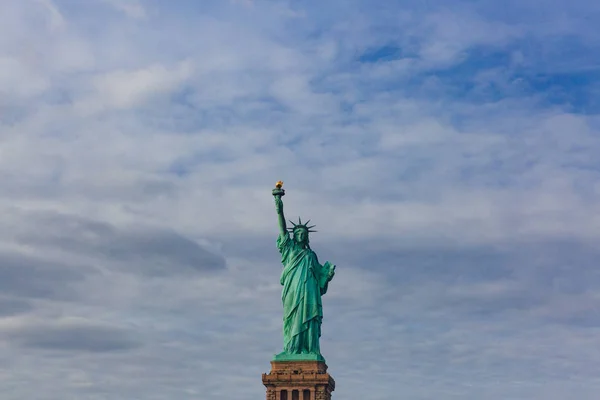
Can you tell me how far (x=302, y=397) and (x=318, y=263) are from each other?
9.02 meters

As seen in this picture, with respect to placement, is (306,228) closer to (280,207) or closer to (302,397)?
(280,207)

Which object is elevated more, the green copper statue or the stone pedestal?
the green copper statue

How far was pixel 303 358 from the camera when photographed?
132000 mm

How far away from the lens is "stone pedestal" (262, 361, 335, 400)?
131375mm

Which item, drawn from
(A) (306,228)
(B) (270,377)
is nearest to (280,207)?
(A) (306,228)

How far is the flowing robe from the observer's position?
133000 mm

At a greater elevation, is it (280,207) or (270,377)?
(280,207)

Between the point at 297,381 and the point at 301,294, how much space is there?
5.74 metres

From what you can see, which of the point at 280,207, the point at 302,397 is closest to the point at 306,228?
the point at 280,207

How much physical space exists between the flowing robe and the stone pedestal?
4.06 ft

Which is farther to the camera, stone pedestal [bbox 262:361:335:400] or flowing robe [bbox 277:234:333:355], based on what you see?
flowing robe [bbox 277:234:333:355]

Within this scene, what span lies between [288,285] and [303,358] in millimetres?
5150

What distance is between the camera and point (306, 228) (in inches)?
5325

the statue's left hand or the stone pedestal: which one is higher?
the statue's left hand
